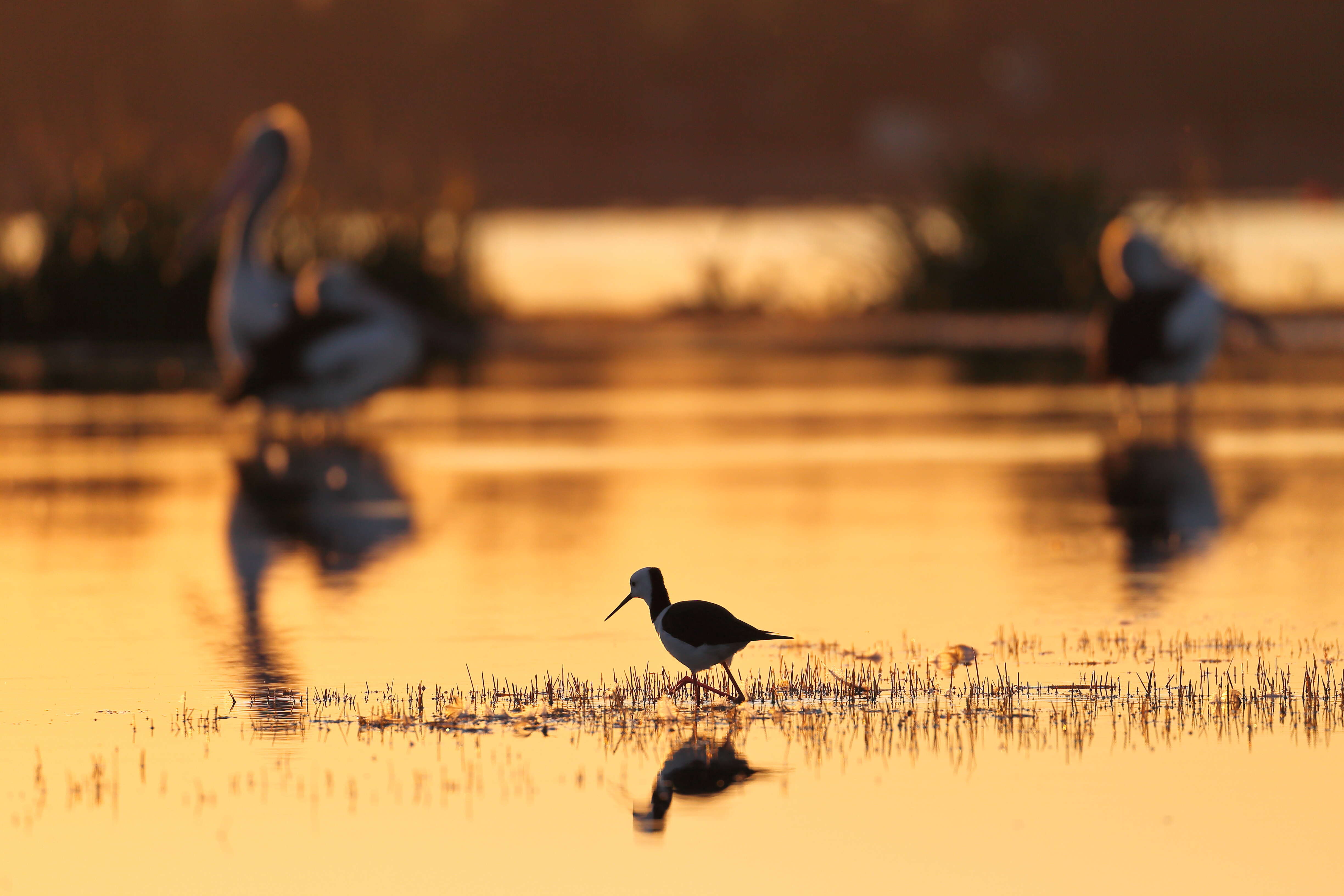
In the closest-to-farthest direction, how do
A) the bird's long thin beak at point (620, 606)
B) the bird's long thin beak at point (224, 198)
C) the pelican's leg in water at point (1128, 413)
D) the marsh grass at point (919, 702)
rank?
the marsh grass at point (919, 702) < the bird's long thin beak at point (620, 606) < the pelican's leg in water at point (1128, 413) < the bird's long thin beak at point (224, 198)

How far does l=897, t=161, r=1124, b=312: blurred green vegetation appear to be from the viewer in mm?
28469

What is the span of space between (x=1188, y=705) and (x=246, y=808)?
2861 millimetres

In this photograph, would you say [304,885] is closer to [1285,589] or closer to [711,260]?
[1285,589]

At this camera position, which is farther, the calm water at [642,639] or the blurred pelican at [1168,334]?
the blurred pelican at [1168,334]

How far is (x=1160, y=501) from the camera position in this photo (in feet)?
43.5

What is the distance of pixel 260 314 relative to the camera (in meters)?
17.9

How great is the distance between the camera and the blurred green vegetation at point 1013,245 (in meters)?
28.5

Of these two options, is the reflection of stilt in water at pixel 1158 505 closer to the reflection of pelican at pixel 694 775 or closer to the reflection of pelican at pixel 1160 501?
the reflection of pelican at pixel 1160 501

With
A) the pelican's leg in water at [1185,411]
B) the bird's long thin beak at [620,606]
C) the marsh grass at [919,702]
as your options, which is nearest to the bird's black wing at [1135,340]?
the pelican's leg in water at [1185,411]

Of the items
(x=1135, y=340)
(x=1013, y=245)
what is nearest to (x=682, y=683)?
(x=1135, y=340)

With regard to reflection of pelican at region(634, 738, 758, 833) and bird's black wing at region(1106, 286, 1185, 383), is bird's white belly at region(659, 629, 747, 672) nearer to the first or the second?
reflection of pelican at region(634, 738, 758, 833)

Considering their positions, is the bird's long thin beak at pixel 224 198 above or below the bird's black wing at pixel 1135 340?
above

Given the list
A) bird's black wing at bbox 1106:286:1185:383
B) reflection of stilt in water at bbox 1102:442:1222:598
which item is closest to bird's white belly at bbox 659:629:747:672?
reflection of stilt in water at bbox 1102:442:1222:598

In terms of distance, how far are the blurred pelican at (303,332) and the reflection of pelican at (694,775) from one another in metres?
10.0
